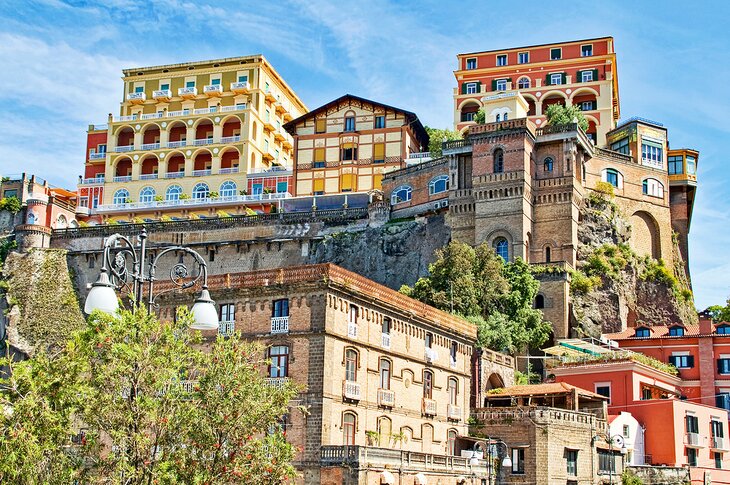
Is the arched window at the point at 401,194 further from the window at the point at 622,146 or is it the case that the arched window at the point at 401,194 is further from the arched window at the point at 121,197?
the arched window at the point at 121,197

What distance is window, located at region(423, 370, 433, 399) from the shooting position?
50188 millimetres

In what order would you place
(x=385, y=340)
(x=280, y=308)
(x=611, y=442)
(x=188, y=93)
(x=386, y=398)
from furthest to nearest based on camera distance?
(x=188, y=93) < (x=611, y=442) < (x=385, y=340) < (x=386, y=398) < (x=280, y=308)

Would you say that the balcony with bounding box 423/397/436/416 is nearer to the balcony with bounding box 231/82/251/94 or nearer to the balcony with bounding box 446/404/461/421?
the balcony with bounding box 446/404/461/421

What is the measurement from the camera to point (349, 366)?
146 feet

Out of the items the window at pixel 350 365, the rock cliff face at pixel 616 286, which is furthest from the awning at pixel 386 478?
the rock cliff face at pixel 616 286

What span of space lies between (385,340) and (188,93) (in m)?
67.5

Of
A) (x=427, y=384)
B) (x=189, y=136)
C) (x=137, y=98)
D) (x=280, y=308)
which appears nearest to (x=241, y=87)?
(x=189, y=136)

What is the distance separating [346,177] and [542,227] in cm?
2502

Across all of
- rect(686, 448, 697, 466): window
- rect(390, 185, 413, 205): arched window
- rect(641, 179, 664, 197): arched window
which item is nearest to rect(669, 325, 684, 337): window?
rect(686, 448, 697, 466): window

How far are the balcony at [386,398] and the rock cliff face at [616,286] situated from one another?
29179 millimetres

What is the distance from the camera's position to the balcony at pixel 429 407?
49750 mm

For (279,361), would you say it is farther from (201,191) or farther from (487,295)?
(201,191)

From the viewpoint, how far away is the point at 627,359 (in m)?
61.3

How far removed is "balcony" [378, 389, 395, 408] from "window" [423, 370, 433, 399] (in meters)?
3.38
